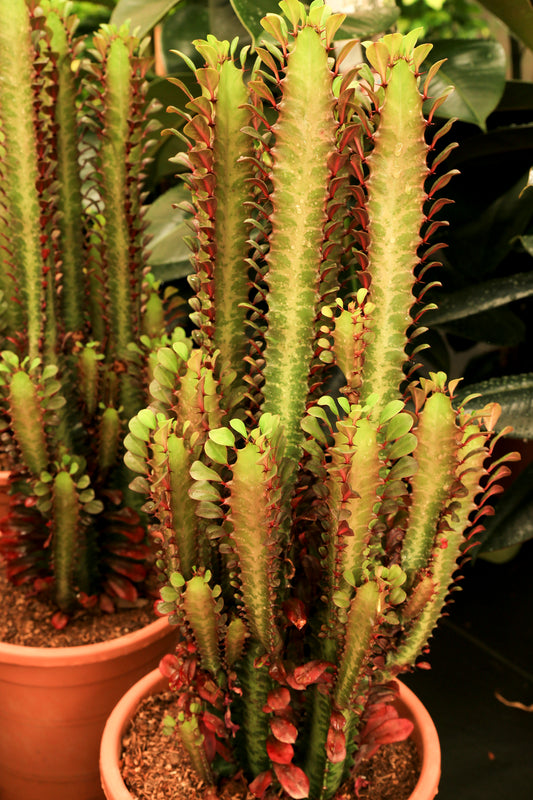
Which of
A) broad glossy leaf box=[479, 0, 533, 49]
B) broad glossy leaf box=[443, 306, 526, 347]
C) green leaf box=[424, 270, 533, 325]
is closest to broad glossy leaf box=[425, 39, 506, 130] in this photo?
broad glossy leaf box=[479, 0, 533, 49]

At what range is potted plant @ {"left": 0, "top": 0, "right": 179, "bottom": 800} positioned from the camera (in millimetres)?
803

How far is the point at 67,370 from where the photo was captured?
89 centimetres

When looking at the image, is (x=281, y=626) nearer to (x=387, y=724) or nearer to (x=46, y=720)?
(x=387, y=724)

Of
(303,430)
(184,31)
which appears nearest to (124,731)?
(303,430)

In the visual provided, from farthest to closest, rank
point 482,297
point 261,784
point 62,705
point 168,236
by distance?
1. point 168,236
2. point 482,297
3. point 62,705
4. point 261,784

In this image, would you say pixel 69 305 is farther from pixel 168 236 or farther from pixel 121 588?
pixel 121 588

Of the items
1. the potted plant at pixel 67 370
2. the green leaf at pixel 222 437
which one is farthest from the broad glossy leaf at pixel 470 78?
the green leaf at pixel 222 437

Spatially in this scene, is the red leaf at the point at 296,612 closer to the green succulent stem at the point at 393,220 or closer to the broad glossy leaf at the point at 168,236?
the green succulent stem at the point at 393,220

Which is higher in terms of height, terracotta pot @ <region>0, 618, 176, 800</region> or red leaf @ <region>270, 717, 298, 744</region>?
red leaf @ <region>270, 717, 298, 744</region>

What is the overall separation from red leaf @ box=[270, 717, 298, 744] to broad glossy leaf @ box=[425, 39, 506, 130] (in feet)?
2.52

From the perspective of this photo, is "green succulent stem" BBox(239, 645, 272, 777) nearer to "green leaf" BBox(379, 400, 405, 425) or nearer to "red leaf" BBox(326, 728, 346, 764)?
"red leaf" BBox(326, 728, 346, 764)

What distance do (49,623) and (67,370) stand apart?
13.2 inches

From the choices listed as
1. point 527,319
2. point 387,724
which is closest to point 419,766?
point 387,724

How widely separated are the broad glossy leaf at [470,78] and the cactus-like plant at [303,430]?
476 mm
